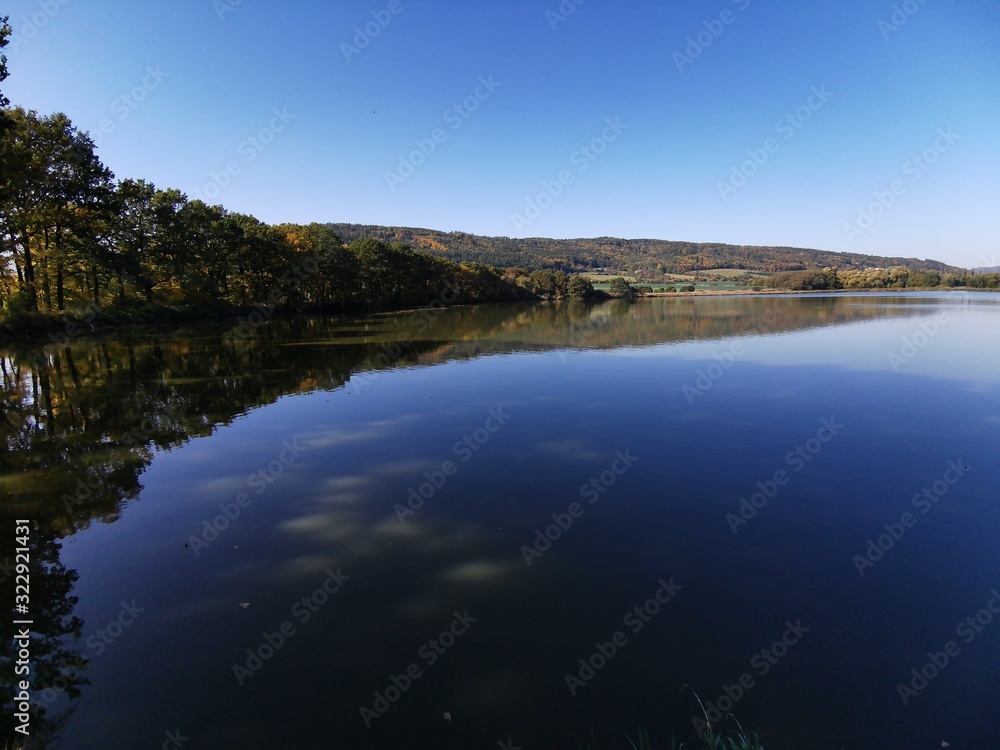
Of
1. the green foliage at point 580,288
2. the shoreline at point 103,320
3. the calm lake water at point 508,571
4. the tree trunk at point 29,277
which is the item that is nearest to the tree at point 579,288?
the green foliage at point 580,288

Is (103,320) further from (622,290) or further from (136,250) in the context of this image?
(622,290)

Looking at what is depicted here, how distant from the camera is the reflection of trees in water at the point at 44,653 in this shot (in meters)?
3.84

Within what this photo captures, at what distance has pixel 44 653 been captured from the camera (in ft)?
15.2

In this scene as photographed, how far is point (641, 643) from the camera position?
4637mm

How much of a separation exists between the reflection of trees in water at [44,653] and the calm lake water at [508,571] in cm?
3

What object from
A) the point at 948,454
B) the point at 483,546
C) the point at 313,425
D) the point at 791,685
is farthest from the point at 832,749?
the point at 313,425

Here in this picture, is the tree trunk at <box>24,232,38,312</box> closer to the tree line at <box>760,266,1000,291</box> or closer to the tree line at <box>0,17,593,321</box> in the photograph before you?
the tree line at <box>0,17,593,321</box>

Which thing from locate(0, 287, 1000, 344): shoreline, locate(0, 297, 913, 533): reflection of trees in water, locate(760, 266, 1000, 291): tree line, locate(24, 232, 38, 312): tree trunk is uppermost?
locate(760, 266, 1000, 291): tree line

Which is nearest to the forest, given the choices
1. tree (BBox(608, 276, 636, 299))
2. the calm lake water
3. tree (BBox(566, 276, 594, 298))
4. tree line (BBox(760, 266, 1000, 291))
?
the calm lake water

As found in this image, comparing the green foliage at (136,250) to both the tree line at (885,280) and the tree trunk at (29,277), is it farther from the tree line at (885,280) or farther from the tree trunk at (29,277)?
the tree line at (885,280)

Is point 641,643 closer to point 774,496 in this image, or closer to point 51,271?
point 774,496

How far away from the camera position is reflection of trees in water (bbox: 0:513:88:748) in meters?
3.84

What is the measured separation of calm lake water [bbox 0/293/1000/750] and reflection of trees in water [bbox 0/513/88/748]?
28 mm

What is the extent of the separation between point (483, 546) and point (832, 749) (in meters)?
3.92
